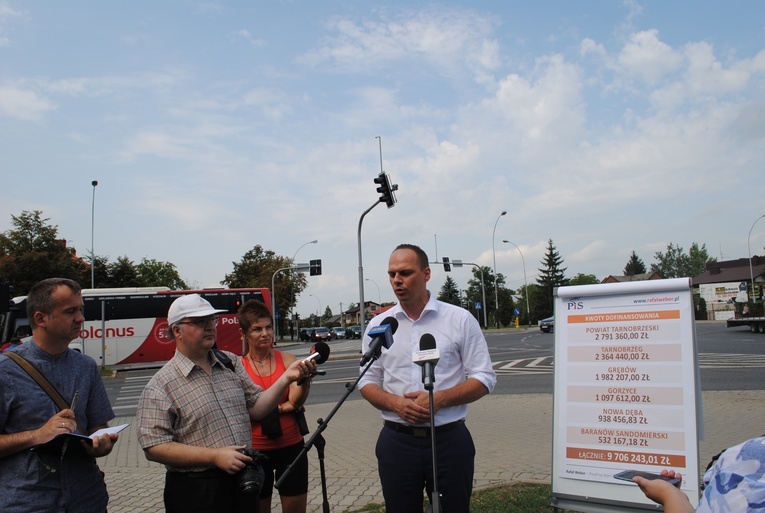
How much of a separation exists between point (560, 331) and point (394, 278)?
49.1 inches

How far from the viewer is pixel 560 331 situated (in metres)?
4.17

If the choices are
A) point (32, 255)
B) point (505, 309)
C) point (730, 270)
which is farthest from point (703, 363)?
point (730, 270)

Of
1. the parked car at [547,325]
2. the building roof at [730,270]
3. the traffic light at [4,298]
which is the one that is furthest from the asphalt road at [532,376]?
the building roof at [730,270]

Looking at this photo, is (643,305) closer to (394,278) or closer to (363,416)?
(394,278)

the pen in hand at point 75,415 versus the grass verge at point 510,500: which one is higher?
the pen in hand at point 75,415

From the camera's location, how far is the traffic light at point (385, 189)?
19500 mm

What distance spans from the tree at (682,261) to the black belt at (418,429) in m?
142

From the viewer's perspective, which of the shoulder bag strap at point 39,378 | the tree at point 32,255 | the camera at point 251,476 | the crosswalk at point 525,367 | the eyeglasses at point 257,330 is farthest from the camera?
the tree at point 32,255

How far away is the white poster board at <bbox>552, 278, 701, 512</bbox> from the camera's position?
3623 millimetres

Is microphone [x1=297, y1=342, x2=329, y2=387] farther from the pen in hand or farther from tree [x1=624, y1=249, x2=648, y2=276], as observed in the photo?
tree [x1=624, y1=249, x2=648, y2=276]

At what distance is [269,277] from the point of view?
6216 centimetres

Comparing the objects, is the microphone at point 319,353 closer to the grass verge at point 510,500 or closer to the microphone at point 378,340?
the microphone at point 378,340

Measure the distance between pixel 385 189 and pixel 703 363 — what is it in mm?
11638

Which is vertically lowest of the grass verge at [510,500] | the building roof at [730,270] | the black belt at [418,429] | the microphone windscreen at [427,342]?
the grass verge at [510,500]
